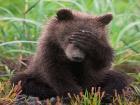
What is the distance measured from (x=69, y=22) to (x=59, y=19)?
0.48 ft

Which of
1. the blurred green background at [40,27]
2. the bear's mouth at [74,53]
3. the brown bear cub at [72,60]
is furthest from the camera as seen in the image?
the blurred green background at [40,27]

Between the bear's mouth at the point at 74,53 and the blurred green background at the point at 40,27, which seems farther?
the blurred green background at the point at 40,27

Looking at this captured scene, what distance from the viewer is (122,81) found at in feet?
20.7

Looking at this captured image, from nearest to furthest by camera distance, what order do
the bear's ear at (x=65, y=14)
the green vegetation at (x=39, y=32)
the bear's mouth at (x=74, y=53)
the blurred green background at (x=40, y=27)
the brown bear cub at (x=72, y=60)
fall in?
the bear's mouth at (x=74, y=53)
the brown bear cub at (x=72, y=60)
the bear's ear at (x=65, y=14)
the green vegetation at (x=39, y=32)
the blurred green background at (x=40, y=27)

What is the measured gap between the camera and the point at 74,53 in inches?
223

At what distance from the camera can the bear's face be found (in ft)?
18.9

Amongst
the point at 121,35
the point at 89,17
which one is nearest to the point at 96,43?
the point at 89,17

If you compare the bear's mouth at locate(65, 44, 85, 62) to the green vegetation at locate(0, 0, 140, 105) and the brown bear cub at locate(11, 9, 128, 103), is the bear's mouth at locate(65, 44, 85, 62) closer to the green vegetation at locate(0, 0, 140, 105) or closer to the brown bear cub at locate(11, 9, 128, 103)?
the brown bear cub at locate(11, 9, 128, 103)

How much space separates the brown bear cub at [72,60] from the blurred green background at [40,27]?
3.81 feet

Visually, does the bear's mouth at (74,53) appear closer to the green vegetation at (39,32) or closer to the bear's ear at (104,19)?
the bear's ear at (104,19)

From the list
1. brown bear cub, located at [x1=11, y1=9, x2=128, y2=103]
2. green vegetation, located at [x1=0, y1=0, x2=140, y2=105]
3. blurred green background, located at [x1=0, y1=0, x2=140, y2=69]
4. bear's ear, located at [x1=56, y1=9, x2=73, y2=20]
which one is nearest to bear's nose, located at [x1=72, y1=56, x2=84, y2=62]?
brown bear cub, located at [x1=11, y1=9, x2=128, y2=103]

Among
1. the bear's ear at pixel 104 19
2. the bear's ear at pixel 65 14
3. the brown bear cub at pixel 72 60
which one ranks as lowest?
the brown bear cub at pixel 72 60

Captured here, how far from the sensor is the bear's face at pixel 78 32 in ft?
18.9

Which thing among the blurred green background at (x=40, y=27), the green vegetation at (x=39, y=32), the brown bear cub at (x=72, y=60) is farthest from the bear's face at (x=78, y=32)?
the blurred green background at (x=40, y=27)
